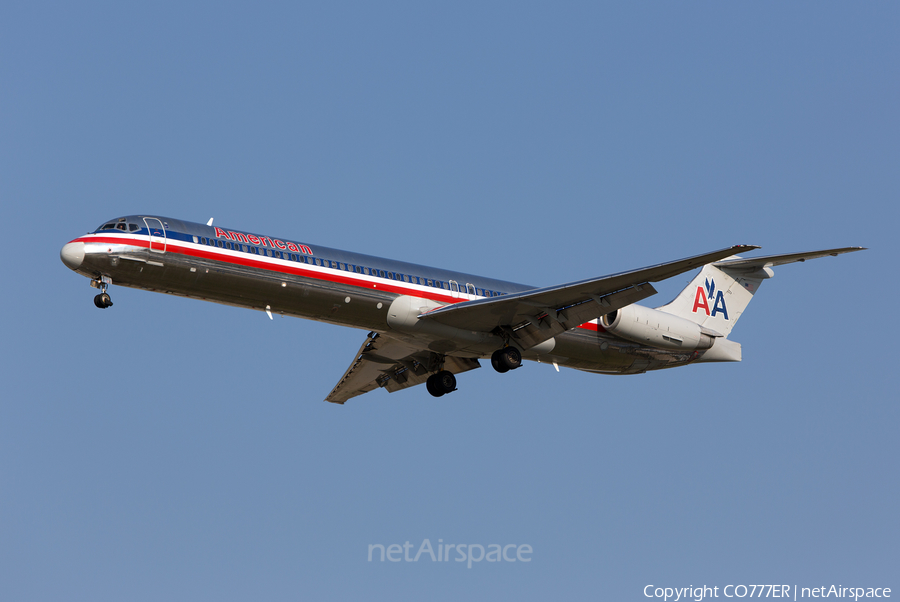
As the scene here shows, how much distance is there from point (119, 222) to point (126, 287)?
1414 mm

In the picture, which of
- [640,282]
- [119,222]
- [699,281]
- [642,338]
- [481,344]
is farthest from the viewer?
[699,281]

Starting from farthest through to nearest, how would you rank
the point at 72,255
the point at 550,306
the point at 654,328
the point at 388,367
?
the point at 388,367 < the point at 654,328 < the point at 550,306 < the point at 72,255

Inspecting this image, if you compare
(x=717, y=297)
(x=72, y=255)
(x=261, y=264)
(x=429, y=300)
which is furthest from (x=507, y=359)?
(x=72, y=255)

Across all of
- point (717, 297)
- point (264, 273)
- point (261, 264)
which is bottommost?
point (264, 273)

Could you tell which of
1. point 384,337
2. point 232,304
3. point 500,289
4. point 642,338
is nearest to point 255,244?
point 232,304

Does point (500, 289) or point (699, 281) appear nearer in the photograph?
point (500, 289)

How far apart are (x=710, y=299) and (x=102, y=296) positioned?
17.1 m

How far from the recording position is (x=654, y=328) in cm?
2634

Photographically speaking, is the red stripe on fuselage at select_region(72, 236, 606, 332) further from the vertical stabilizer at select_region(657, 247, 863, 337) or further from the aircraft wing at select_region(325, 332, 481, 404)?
the vertical stabilizer at select_region(657, 247, 863, 337)

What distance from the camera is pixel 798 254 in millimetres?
24766

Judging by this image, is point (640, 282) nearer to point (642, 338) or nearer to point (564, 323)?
point (564, 323)

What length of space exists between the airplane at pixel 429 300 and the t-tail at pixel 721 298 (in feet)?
0.11

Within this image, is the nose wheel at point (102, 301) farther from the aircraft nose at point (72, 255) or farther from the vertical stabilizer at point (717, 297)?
the vertical stabilizer at point (717, 297)

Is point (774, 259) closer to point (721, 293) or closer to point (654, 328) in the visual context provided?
point (721, 293)
